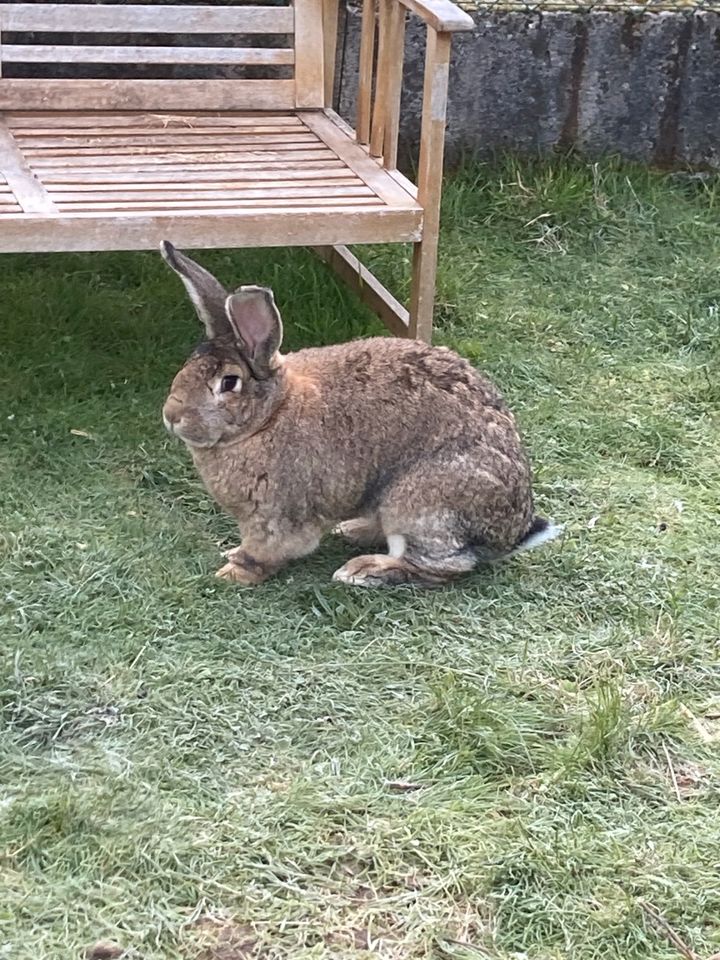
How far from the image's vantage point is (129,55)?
167 inches

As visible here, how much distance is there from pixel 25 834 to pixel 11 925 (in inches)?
8.0

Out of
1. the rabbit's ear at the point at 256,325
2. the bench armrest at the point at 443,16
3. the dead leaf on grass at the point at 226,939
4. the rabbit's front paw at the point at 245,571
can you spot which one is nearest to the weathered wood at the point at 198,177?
the bench armrest at the point at 443,16

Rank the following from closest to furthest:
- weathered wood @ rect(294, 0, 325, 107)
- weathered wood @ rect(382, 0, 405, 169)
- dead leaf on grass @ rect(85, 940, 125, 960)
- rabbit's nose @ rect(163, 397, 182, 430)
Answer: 1. dead leaf on grass @ rect(85, 940, 125, 960)
2. rabbit's nose @ rect(163, 397, 182, 430)
3. weathered wood @ rect(382, 0, 405, 169)
4. weathered wood @ rect(294, 0, 325, 107)

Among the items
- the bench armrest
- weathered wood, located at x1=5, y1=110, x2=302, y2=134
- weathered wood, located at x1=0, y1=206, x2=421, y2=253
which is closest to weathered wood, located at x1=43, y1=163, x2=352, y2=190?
weathered wood, located at x1=0, y1=206, x2=421, y2=253

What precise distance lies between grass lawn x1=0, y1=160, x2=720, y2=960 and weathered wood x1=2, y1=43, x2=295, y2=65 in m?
0.70

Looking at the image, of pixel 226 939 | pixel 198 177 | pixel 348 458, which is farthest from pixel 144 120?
pixel 226 939

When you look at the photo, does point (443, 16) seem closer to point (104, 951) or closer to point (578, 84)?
point (578, 84)

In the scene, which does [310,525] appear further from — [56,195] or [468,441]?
[56,195]

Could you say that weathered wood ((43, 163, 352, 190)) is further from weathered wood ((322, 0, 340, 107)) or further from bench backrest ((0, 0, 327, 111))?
weathered wood ((322, 0, 340, 107))

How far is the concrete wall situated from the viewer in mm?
5207

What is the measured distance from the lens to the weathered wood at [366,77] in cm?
418

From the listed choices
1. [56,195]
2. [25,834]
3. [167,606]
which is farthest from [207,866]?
[56,195]

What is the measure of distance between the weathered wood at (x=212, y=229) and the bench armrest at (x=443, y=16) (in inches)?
18.8

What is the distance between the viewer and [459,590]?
3223mm
